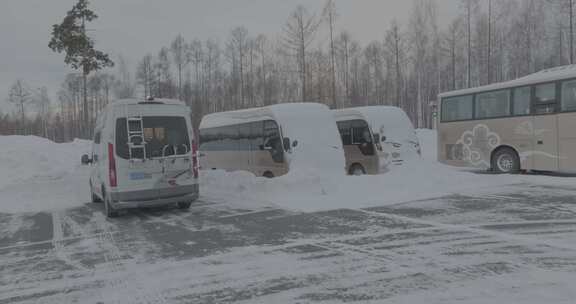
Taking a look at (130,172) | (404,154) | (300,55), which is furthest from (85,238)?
(300,55)

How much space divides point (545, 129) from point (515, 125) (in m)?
1.02

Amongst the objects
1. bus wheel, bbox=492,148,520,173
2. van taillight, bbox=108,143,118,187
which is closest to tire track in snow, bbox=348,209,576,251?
van taillight, bbox=108,143,118,187

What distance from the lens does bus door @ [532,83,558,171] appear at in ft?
44.1

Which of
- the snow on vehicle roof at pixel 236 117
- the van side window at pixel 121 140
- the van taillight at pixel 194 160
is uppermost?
the snow on vehicle roof at pixel 236 117

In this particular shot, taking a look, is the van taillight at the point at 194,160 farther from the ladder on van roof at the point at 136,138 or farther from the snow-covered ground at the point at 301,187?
the snow-covered ground at the point at 301,187

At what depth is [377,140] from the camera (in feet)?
49.6

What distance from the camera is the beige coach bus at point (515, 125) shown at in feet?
43.4

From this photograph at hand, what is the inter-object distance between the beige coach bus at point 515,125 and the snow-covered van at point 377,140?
211 centimetres

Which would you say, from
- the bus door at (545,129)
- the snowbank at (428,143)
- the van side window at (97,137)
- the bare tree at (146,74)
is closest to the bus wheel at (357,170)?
the bus door at (545,129)

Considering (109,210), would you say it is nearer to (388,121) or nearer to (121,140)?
(121,140)

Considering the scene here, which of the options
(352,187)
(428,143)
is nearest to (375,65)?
(428,143)

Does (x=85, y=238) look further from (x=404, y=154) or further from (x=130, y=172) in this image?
(x=404, y=154)

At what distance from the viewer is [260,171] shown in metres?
14.2

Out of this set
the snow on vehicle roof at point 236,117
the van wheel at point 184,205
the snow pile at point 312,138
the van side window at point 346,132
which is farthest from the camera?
the van side window at point 346,132
